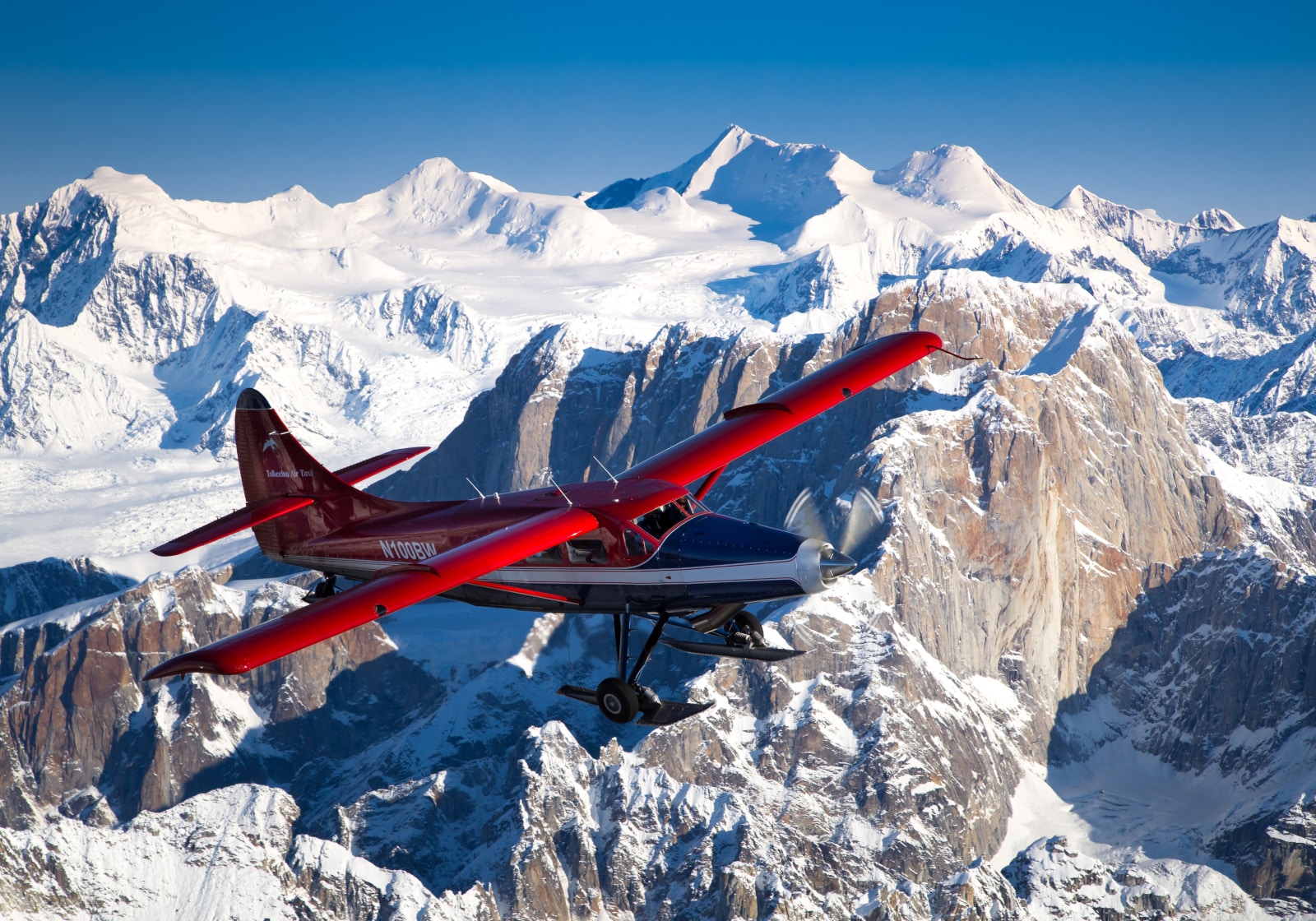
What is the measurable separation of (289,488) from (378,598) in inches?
662

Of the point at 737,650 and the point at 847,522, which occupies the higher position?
the point at 847,522

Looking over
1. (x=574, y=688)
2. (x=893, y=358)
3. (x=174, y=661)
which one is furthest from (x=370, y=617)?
(x=893, y=358)

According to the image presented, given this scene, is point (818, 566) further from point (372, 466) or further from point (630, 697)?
point (372, 466)

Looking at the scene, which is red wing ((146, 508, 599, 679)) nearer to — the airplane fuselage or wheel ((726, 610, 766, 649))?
the airplane fuselage

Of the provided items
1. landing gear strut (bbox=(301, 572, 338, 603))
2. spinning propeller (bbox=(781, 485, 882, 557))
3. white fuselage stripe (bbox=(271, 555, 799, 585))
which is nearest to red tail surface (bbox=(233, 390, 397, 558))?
landing gear strut (bbox=(301, 572, 338, 603))

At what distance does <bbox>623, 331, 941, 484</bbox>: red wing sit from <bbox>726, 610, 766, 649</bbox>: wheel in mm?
7344

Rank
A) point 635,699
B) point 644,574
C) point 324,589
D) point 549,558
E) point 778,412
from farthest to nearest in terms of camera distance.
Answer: point 778,412
point 324,589
point 549,558
point 644,574
point 635,699

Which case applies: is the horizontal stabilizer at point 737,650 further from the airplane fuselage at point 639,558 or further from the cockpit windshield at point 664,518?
the cockpit windshield at point 664,518

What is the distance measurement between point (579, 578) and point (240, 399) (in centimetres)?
1981

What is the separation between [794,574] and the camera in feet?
116

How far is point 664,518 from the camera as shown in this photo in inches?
1510

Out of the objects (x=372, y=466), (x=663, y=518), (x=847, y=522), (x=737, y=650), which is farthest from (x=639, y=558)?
(x=372, y=466)

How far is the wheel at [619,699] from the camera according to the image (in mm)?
35938

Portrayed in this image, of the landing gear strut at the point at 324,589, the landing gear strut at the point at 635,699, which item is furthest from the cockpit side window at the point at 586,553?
the landing gear strut at the point at 324,589
